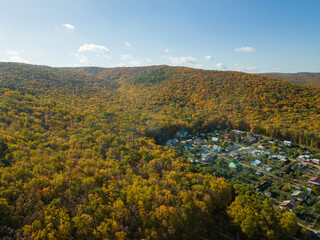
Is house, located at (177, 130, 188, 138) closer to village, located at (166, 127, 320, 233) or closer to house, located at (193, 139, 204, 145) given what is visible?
village, located at (166, 127, 320, 233)

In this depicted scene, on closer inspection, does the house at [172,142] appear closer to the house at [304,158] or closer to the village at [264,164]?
the village at [264,164]

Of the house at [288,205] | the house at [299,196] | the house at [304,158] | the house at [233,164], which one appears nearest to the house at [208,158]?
the house at [233,164]

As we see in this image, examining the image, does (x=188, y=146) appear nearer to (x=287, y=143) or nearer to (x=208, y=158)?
(x=208, y=158)

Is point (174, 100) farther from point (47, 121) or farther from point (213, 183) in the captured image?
point (213, 183)

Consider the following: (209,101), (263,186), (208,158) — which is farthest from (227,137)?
(209,101)

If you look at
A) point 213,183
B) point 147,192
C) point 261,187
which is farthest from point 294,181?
point 147,192

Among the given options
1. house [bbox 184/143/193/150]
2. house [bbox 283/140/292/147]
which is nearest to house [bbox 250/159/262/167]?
house [bbox 184/143/193/150]

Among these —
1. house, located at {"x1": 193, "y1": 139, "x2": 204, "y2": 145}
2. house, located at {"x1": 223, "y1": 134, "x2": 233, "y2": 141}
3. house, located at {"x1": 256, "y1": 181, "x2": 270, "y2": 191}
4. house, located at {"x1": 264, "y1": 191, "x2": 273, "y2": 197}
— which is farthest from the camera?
house, located at {"x1": 223, "y1": 134, "x2": 233, "y2": 141}

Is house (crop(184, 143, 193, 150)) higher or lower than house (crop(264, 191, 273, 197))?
higher
